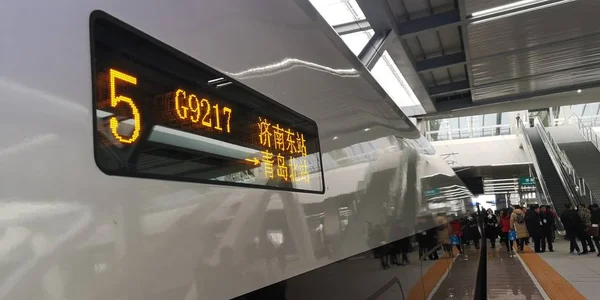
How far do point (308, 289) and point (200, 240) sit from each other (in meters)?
0.60

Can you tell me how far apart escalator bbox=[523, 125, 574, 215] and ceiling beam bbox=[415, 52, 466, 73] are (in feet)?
29.9

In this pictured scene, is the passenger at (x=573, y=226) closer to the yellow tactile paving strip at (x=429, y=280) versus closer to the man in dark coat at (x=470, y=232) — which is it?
the man in dark coat at (x=470, y=232)

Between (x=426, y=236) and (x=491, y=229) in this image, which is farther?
(x=491, y=229)

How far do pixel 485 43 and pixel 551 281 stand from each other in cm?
453

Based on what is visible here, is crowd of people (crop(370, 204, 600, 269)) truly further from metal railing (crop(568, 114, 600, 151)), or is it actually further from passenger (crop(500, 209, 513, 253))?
metal railing (crop(568, 114, 600, 151))

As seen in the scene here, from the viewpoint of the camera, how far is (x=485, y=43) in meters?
9.32

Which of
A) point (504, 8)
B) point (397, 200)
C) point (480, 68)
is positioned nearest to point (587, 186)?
point (480, 68)

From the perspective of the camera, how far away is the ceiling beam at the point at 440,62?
33.5 ft

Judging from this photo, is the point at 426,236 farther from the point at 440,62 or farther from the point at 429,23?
the point at 440,62

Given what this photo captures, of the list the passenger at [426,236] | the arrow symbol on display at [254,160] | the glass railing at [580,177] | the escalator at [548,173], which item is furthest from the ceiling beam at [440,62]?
the arrow symbol on display at [254,160]

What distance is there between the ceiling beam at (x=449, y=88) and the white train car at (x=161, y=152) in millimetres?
11299

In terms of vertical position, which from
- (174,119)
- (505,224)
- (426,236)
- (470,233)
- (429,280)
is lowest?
(505,224)

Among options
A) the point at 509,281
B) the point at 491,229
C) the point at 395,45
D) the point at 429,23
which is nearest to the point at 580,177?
the point at 491,229

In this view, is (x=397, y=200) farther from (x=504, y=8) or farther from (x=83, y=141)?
(x=504, y=8)
